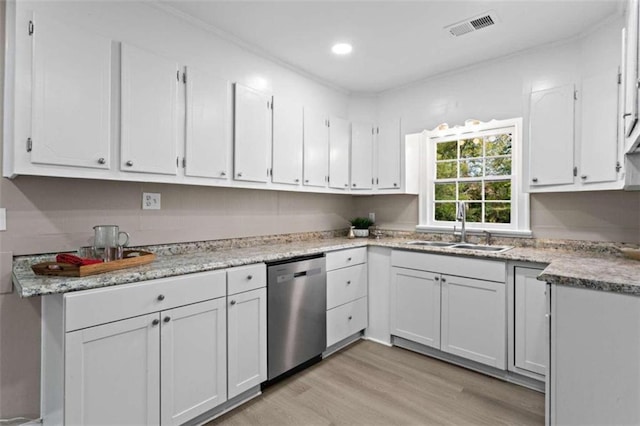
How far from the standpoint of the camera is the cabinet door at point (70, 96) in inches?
64.7

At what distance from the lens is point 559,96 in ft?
8.01

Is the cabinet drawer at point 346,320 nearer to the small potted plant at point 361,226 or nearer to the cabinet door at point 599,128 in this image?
the small potted plant at point 361,226

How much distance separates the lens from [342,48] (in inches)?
110

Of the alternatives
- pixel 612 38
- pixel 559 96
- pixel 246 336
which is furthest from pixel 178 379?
pixel 612 38

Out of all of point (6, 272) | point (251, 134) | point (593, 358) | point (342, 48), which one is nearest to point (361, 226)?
point (251, 134)

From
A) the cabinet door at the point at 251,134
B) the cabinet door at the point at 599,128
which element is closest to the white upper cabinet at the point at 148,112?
the cabinet door at the point at 251,134

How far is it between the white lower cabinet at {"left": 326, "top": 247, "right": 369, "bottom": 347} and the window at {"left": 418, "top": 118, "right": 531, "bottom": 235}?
93 cm

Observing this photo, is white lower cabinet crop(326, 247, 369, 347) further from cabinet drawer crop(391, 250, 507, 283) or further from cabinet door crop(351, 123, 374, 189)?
cabinet door crop(351, 123, 374, 189)

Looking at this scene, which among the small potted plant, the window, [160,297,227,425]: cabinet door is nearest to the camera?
[160,297,227,425]: cabinet door

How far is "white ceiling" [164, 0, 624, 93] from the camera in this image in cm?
221

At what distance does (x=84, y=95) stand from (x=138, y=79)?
0.31m

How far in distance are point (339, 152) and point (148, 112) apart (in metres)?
1.96

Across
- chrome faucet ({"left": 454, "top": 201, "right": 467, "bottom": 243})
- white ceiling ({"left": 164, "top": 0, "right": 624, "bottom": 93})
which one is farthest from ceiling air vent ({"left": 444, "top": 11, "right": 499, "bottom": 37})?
chrome faucet ({"left": 454, "top": 201, "right": 467, "bottom": 243})

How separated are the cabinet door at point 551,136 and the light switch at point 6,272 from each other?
3450 mm
